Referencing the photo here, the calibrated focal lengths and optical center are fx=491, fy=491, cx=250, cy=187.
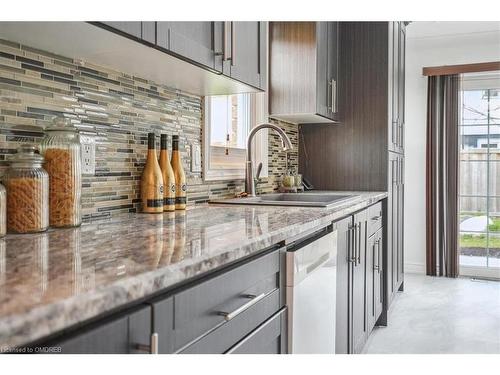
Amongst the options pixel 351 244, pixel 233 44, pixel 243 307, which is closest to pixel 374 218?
pixel 351 244

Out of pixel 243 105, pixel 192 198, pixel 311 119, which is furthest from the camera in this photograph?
pixel 311 119

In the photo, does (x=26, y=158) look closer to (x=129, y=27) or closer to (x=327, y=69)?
(x=129, y=27)

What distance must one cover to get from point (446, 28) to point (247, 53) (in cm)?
319

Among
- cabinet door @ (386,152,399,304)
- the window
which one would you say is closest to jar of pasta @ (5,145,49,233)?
the window

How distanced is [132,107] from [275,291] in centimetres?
90

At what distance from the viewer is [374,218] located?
300cm

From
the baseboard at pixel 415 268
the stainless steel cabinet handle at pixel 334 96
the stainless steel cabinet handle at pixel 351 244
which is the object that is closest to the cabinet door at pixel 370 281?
the stainless steel cabinet handle at pixel 351 244

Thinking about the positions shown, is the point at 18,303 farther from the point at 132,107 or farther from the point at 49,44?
the point at 132,107

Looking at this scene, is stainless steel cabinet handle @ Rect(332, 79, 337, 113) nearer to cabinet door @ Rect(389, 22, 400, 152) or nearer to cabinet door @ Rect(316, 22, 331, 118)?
cabinet door @ Rect(316, 22, 331, 118)

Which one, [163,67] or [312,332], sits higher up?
[163,67]

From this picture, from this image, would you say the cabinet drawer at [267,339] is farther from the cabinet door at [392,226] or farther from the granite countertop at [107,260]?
the cabinet door at [392,226]

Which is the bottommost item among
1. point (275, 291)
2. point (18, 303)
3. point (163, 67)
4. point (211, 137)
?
point (275, 291)

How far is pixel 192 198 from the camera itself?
2.27 metres
